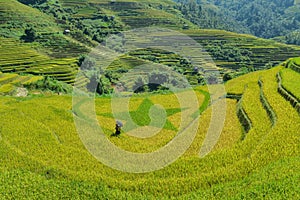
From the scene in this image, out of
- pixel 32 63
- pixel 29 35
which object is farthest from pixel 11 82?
pixel 29 35

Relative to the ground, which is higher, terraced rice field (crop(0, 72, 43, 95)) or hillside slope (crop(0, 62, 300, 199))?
hillside slope (crop(0, 62, 300, 199))

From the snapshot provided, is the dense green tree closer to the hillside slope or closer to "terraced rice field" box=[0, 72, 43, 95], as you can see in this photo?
"terraced rice field" box=[0, 72, 43, 95]

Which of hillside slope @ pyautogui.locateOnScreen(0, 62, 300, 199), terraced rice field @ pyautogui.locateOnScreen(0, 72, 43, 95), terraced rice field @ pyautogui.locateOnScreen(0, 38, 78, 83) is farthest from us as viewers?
terraced rice field @ pyautogui.locateOnScreen(0, 38, 78, 83)

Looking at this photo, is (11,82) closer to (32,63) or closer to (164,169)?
(32,63)

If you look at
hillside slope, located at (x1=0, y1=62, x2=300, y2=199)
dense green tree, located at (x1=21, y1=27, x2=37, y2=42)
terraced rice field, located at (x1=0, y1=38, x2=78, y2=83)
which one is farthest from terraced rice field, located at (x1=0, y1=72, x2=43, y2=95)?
dense green tree, located at (x1=21, y1=27, x2=37, y2=42)

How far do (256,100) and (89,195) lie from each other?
41.8 ft

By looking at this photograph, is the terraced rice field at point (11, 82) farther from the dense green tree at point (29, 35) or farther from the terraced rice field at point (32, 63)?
the dense green tree at point (29, 35)

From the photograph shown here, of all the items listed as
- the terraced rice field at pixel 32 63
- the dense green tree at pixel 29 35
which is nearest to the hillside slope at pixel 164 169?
the terraced rice field at pixel 32 63

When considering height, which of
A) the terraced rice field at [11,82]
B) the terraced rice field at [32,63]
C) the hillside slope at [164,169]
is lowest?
the terraced rice field at [32,63]

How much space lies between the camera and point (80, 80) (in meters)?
51.8

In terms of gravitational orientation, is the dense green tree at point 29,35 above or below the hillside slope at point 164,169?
below

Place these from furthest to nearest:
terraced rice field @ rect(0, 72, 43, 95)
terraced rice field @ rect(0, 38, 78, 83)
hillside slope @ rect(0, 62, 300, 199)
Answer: terraced rice field @ rect(0, 38, 78, 83) < terraced rice field @ rect(0, 72, 43, 95) < hillside slope @ rect(0, 62, 300, 199)

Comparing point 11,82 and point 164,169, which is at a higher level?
point 164,169

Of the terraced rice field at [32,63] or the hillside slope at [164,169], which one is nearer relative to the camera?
the hillside slope at [164,169]
